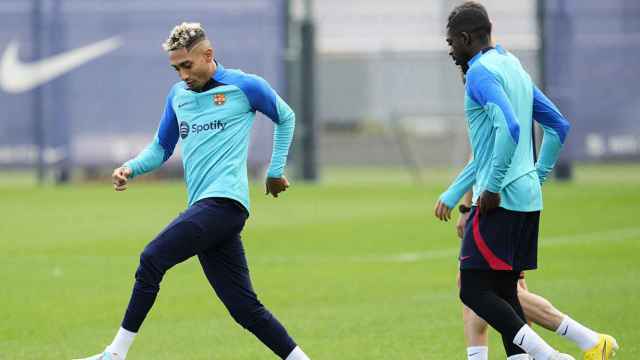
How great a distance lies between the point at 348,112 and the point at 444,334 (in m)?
23.4

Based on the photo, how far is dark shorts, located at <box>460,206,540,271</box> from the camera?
748 cm

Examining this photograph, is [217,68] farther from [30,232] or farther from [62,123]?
[62,123]

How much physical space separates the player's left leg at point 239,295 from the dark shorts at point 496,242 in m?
1.10

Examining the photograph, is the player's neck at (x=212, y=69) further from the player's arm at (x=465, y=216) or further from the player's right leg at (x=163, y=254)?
the player's arm at (x=465, y=216)

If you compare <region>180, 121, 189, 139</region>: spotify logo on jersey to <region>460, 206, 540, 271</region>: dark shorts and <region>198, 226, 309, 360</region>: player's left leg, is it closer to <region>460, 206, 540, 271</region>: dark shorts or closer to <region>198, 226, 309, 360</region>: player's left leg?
<region>198, 226, 309, 360</region>: player's left leg

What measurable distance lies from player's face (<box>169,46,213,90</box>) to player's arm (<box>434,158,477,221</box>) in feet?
4.76

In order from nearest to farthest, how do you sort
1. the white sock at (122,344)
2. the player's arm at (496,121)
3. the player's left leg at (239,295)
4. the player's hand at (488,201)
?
the player's arm at (496,121)
the player's hand at (488,201)
the white sock at (122,344)
the player's left leg at (239,295)

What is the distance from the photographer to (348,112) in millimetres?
33688

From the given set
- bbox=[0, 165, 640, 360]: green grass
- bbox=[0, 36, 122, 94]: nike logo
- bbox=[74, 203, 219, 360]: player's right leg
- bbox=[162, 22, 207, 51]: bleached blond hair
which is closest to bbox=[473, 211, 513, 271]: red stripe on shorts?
bbox=[74, 203, 219, 360]: player's right leg

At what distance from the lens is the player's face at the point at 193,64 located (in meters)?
7.89

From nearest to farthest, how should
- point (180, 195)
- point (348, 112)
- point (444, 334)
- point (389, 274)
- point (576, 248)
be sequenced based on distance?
point (444, 334) < point (389, 274) < point (576, 248) < point (180, 195) < point (348, 112)

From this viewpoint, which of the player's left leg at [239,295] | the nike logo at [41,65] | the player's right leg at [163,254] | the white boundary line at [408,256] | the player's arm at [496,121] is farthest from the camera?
the nike logo at [41,65]

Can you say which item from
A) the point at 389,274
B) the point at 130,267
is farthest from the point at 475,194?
the point at 130,267

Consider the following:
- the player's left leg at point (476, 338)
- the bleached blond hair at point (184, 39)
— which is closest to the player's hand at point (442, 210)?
the player's left leg at point (476, 338)
